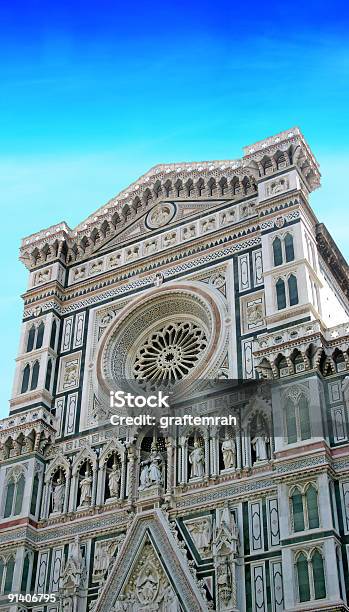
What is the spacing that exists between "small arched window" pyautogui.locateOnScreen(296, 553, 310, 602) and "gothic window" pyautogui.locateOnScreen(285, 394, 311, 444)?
7.37 ft

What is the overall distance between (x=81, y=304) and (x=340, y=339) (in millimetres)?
7636

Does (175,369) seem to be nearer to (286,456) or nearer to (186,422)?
(186,422)

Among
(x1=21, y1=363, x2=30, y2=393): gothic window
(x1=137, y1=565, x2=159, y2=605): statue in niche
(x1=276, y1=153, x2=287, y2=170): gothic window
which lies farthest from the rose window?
(x1=137, y1=565, x2=159, y2=605): statue in niche

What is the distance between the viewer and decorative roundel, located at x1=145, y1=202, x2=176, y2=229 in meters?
23.2

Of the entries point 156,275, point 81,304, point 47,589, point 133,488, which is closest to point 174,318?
point 156,275

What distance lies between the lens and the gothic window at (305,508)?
15.8 metres

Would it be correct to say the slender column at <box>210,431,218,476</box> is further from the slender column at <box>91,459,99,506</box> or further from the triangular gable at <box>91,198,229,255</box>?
the triangular gable at <box>91,198,229,255</box>

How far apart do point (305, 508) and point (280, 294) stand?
4.94m

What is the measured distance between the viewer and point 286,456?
1667cm

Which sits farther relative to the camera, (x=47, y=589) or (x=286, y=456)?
(x=47, y=589)

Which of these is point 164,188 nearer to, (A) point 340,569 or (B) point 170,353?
(B) point 170,353

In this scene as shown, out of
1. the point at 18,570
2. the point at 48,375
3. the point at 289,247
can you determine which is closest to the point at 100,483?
the point at 18,570

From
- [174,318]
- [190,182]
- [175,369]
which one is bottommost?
[175,369]

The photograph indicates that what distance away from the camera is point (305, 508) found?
1598cm
